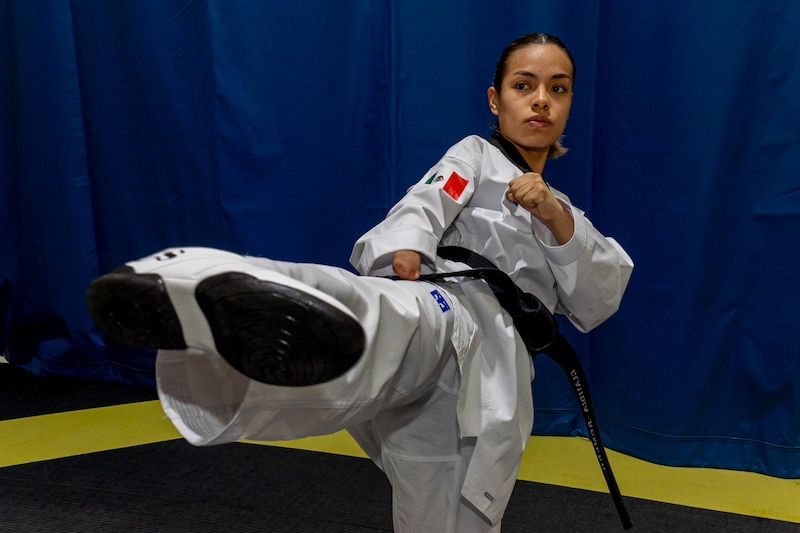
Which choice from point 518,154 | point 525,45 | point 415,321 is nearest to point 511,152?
point 518,154

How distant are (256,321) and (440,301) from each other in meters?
0.42

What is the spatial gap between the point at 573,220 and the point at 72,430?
1.92 metres

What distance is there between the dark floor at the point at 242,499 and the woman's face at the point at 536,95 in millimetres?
996

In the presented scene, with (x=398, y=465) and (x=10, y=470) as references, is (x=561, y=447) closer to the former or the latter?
(x=398, y=465)

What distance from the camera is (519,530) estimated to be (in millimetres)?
1902

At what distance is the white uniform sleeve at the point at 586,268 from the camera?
1417 mm

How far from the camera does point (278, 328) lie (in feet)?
3.03

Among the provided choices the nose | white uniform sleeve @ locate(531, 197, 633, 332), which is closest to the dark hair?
the nose

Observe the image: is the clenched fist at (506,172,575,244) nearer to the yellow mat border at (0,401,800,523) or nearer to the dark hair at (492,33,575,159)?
the dark hair at (492,33,575,159)

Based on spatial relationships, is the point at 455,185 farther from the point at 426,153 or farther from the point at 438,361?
the point at 426,153

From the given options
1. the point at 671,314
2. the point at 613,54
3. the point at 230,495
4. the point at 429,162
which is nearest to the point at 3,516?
the point at 230,495

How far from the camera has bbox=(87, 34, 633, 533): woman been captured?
3.09ft

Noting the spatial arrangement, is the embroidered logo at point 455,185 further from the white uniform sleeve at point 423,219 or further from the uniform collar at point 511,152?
the uniform collar at point 511,152

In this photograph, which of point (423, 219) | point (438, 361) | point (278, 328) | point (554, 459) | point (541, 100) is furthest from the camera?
point (554, 459)
